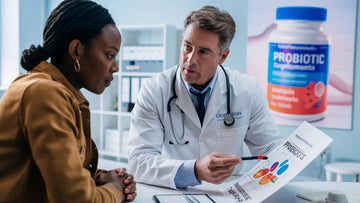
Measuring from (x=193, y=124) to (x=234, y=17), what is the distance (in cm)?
185

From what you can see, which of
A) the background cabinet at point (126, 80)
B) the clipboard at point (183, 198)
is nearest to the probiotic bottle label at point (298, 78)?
the background cabinet at point (126, 80)

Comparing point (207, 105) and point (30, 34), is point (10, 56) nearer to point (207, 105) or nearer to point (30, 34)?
point (30, 34)

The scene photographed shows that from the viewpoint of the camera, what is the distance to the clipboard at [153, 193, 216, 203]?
3.60 feet

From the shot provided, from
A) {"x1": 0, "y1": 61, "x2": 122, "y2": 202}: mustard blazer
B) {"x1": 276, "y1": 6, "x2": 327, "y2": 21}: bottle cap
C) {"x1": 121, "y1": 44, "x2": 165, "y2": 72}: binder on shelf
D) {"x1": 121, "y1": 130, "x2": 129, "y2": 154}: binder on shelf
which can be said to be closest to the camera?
{"x1": 0, "y1": 61, "x2": 122, "y2": 202}: mustard blazer

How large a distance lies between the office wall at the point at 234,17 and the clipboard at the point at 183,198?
203cm

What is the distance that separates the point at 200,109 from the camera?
5.43 ft

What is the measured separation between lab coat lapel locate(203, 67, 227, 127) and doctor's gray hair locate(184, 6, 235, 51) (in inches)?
6.0

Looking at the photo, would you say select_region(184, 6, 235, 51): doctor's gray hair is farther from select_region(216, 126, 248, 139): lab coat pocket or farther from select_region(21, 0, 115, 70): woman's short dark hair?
select_region(21, 0, 115, 70): woman's short dark hair

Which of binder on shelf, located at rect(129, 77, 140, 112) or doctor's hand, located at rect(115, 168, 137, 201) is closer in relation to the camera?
doctor's hand, located at rect(115, 168, 137, 201)

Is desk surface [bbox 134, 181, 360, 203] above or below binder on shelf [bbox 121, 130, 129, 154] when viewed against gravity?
above

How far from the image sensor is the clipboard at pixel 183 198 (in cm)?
110

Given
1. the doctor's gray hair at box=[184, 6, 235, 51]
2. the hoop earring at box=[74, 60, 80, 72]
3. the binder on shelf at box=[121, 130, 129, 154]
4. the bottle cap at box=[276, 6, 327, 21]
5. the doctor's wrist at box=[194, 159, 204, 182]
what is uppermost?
the bottle cap at box=[276, 6, 327, 21]

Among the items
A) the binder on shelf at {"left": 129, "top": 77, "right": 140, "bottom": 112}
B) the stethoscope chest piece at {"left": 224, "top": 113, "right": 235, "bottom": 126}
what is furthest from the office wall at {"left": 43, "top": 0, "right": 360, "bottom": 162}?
the stethoscope chest piece at {"left": 224, "top": 113, "right": 235, "bottom": 126}

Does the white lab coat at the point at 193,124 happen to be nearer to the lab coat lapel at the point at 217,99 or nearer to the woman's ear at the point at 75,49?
the lab coat lapel at the point at 217,99
